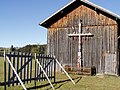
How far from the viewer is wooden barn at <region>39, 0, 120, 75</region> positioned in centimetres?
2386

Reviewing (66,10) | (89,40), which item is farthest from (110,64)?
(66,10)

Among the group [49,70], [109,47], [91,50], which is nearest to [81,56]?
[91,50]

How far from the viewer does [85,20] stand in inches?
972

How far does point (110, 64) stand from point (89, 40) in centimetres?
278

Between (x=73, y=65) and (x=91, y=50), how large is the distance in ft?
7.15

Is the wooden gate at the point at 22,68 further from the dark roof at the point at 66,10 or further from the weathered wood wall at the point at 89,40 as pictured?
the dark roof at the point at 66,10

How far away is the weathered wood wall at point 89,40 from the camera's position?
23906 mm

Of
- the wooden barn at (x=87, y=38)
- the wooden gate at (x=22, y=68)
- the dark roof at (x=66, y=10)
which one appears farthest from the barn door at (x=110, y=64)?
the wooden gate at (x=22, y=68)

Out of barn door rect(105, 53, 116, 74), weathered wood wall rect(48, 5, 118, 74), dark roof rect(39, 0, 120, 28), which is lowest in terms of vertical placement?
barn door rect(105, 53, 116, 74)

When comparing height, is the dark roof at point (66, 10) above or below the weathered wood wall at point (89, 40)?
above

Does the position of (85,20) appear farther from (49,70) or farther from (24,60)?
(24,60)

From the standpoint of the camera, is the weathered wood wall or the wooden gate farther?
the weathered wood wall

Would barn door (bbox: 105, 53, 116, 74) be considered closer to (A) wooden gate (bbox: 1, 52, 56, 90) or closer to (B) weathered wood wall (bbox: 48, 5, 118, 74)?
(B) weathered wood wall (bbox: 48, 5, 118, 74)

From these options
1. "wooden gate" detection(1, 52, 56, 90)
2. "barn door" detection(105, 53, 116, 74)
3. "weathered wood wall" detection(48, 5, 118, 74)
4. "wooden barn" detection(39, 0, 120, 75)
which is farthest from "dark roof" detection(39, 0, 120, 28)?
"wooden gate" detection(1, 52, 56, 90)
